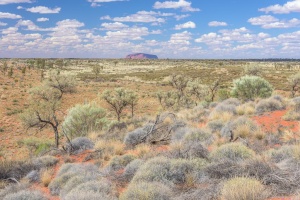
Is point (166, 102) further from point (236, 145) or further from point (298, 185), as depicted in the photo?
point (298, 185)

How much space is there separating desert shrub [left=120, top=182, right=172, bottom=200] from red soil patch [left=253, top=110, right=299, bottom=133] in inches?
324

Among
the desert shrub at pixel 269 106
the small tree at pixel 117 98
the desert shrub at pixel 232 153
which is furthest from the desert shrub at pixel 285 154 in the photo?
the small tree at pixel 117 98

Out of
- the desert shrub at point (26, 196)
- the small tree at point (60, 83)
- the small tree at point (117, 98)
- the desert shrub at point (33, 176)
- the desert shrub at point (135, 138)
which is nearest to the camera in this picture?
the desert shrub at point (26, 196)

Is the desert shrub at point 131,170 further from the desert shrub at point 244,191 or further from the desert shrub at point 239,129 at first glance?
the desert shrub at point 239,129

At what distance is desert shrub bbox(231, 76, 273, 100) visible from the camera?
25.8 meters

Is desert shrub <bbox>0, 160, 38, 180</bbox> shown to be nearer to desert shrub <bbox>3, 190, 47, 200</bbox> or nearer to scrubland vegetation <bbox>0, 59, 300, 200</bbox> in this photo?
scrubland vegetation <bbox>0, 59, 300, 200</bbox>

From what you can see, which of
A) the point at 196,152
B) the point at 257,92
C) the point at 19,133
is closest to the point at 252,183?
the point at 196,152

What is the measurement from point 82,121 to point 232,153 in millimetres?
16023

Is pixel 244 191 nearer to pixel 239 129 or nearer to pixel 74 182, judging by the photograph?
pixel 74 182

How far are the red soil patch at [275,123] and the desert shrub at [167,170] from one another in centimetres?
643

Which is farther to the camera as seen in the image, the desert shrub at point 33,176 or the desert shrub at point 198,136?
the desert shrub at point 198,136

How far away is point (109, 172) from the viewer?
386 inches

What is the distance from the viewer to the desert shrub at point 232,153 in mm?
8723

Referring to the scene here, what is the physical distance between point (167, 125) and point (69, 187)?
9.18 m
